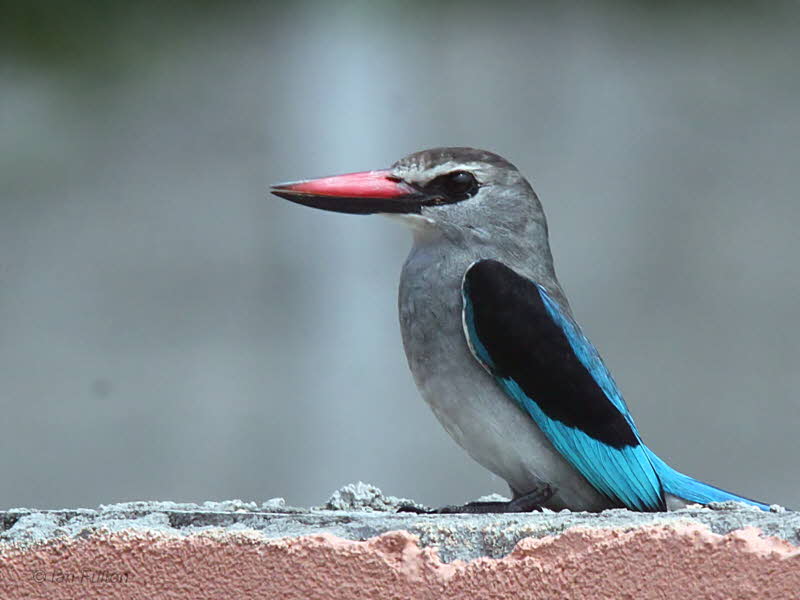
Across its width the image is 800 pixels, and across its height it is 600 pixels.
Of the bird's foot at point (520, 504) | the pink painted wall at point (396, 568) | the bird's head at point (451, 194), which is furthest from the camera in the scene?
the bird's head at point (451, 194)

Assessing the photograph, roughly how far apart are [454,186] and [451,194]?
0.01 m

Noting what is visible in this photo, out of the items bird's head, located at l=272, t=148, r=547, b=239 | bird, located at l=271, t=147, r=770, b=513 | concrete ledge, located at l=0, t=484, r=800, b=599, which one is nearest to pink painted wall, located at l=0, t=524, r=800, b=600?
concrete ledge, located at l=0, t=484, r=800, b=599

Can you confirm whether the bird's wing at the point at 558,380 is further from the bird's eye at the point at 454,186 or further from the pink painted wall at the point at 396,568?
the pink painted wall at the point at 396,568

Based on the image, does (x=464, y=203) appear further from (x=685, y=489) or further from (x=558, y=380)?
(x=685, y=489)

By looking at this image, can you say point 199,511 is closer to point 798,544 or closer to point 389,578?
point 389,578

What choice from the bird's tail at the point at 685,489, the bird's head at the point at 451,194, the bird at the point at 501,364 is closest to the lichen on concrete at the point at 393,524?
the bird at the point at 501,364

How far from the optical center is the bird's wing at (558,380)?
5.40 ft

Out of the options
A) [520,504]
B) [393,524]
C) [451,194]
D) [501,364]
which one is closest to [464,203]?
[451,194]

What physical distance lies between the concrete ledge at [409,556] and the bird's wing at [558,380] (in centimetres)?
47

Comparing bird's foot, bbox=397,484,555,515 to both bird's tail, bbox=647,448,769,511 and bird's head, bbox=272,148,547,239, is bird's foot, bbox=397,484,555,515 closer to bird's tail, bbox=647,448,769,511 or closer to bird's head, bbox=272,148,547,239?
bird's tail, bbox=647,448,769,511

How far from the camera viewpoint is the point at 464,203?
1864 millimetres

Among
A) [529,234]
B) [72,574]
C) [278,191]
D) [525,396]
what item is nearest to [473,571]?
[72,574]

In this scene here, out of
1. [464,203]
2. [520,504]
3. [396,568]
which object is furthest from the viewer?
[464,203]

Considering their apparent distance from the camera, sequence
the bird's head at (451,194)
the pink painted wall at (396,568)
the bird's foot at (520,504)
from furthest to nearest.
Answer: the bird's head at (451,194), the bird's foot at (520,504), the pink painted wall at (396,568)
